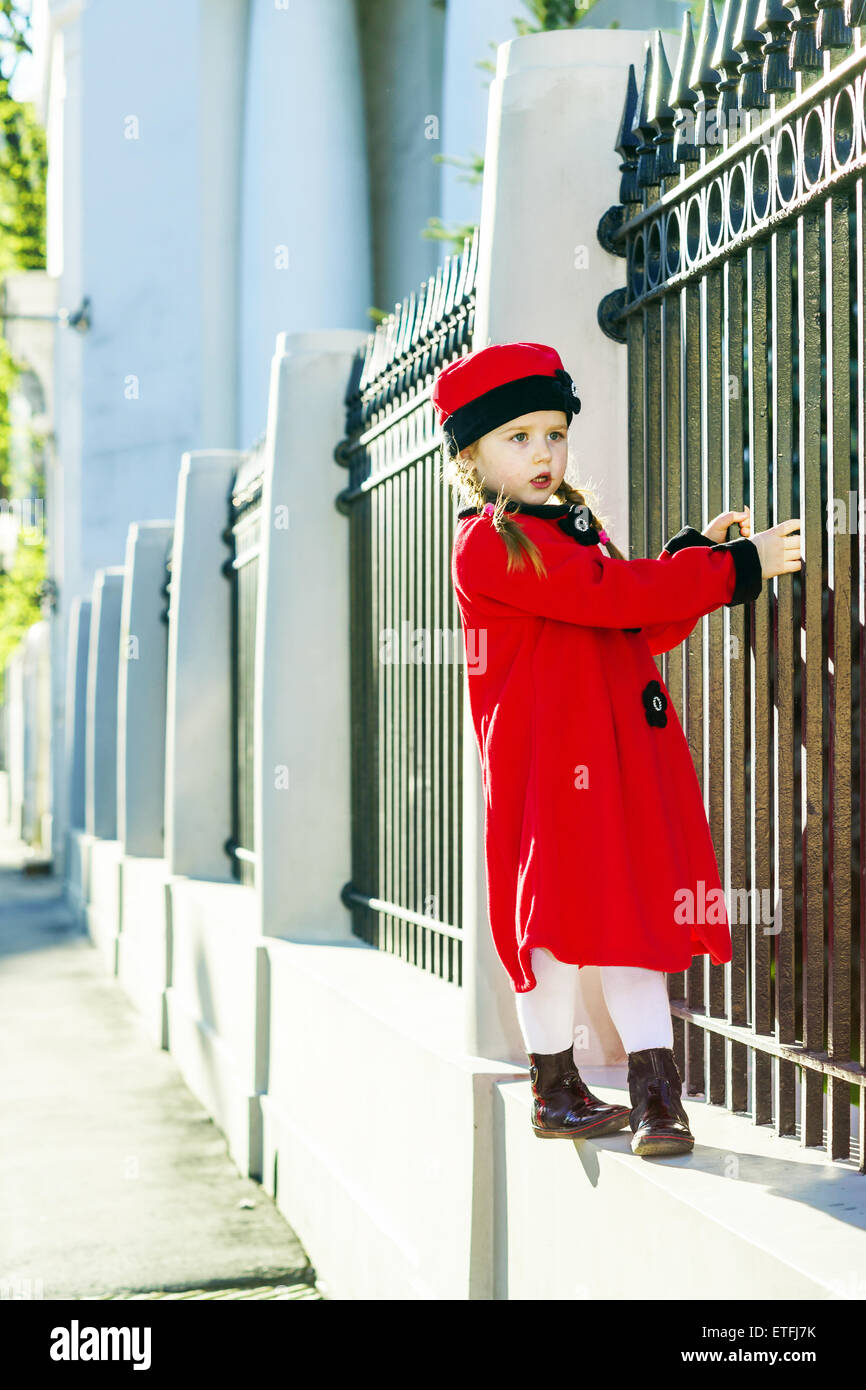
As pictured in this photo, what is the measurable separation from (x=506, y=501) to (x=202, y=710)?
606cm

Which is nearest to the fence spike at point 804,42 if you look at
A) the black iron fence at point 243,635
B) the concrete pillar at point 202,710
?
the black iron fence at point 243,635

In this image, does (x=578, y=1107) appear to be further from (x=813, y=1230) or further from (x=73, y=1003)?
(x=73, y=1003)

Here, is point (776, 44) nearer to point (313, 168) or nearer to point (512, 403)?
point (512, 403)

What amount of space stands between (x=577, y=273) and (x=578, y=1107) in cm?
183

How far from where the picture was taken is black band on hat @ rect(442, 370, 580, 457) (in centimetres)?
290

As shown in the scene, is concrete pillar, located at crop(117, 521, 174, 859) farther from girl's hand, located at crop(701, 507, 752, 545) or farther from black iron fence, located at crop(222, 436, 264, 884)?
girl's hand, located at crop(701, 507, 752, 545)

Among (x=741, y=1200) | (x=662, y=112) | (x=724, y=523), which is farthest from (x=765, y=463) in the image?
(x=741, y=1200)

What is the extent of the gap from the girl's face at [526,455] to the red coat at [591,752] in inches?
1.4

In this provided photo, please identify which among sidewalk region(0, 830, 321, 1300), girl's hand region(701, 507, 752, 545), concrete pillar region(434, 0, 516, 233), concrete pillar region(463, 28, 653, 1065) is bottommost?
sidewalk region(0, 830, 321, 1300)

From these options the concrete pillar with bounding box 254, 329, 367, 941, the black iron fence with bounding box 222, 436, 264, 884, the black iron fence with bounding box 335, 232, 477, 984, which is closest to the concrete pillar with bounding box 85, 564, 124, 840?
the black iron fence with bounding box 222, 436, 264, 884

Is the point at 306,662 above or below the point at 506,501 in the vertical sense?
below

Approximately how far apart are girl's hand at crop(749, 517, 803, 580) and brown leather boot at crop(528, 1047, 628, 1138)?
0.94 m

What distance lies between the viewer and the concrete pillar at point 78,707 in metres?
16.3

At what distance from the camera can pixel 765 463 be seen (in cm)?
293
